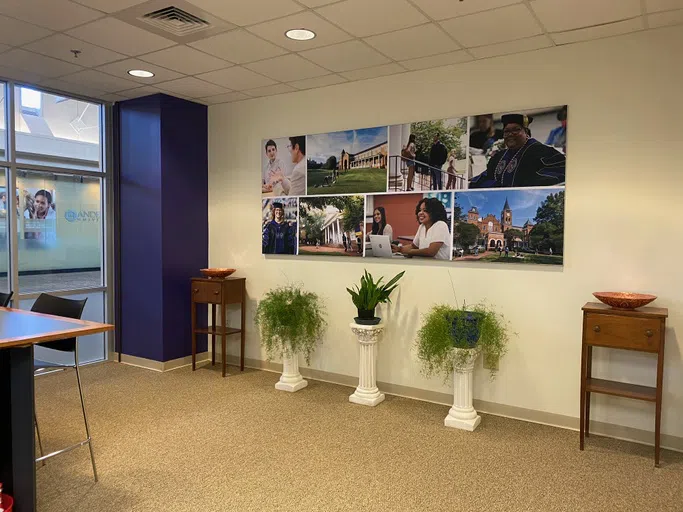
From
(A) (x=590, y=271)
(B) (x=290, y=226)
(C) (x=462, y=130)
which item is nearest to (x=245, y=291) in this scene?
(B) (x=290, y=226)

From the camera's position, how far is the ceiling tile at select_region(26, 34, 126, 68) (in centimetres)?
373

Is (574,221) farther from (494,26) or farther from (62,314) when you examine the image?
(62,314)

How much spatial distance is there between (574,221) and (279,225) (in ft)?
8.79

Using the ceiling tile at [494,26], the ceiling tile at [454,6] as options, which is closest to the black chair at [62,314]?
the ceiling tile at [454,6]

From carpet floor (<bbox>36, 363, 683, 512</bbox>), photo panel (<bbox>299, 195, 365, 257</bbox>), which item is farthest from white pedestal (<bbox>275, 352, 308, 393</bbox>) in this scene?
photo panel (<bbox>299, 195, 365, 257</bbox>)

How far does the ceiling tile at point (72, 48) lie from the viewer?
373 cm

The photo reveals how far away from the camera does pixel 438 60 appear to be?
161 inches

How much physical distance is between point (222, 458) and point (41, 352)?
2.99 m

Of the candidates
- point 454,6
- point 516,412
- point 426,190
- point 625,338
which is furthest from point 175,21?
point 516,412

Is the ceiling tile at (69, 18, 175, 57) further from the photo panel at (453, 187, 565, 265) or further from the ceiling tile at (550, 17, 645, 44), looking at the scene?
the ceiling tile at (550, 17, 645, 44)

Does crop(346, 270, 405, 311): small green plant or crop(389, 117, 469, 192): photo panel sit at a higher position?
crop(389, 117, 469, 192): photo panel

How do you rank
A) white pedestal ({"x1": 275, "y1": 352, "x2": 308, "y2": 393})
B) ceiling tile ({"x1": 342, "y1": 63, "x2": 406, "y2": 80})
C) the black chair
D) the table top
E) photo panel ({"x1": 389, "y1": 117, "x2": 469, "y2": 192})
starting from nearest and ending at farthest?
the table top, the black chair, photo panel ({"x1": 389, "y1": 117, "x2": 469, "y2": 192}), ceiling tile ({"x1": 342, "y1": 63, "x2": 406, "y2": 80}), white pedestal ({"x1": 275, "y1": 352, "x2": 308, "y2": 393})

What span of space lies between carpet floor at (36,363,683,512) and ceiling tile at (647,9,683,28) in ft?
9.03

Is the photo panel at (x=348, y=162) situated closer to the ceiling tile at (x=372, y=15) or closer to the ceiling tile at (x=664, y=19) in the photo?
the ceiling tile at (x=372, y=15)
